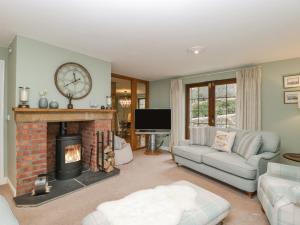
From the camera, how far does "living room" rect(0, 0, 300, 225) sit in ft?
5.88

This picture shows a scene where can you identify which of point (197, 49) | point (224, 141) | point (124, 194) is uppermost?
point (197, 49)

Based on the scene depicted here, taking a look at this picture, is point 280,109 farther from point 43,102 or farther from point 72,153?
point 43,102

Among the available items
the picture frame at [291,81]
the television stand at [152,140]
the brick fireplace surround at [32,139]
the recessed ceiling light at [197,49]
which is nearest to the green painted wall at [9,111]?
the brick fireplace surround at [32,139]

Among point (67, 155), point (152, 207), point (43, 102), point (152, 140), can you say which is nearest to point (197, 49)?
point (152, 207)

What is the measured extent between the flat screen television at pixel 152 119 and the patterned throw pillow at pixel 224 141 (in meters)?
1.85

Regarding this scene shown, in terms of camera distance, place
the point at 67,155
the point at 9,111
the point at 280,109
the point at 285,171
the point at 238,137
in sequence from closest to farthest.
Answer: the point at 285,171
the point at 9,111
the point at 67,155
the point at 238,137
the point at 280,109

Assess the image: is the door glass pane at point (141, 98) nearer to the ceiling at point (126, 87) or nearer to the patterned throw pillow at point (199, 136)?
the ceiling at point (126, 87)

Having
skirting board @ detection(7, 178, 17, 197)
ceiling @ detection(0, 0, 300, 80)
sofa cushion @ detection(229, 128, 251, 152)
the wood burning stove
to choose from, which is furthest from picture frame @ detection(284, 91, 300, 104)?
skirting board @ detection(7, 178, 17, 197)

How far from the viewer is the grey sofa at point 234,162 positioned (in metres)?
2.61

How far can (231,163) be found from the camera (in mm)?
2809

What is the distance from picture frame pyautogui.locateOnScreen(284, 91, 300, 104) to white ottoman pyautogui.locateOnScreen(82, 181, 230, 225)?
9.64 feet

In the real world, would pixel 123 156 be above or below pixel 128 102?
below

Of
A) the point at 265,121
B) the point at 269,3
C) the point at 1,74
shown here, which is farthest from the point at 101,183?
the point at 265,121

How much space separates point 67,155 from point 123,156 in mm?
1373
